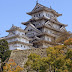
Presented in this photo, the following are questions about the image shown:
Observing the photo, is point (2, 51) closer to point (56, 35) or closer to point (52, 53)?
point (52, 53)

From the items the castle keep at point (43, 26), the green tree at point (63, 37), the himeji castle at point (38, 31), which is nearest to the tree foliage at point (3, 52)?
the himeji castle at point (38, 31)

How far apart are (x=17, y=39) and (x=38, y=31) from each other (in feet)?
26.1

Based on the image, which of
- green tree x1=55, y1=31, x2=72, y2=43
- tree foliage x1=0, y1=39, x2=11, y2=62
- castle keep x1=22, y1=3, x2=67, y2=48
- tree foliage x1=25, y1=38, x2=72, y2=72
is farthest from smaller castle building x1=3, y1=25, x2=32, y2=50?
tree foliage x1=25, y1=38, x2=72, y2=72

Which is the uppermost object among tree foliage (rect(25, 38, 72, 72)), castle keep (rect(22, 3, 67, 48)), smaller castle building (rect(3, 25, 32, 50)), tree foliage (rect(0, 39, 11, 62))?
castle keep (rect(22, 3, 67, 48))

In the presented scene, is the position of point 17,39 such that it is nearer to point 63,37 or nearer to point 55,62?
point 63,37

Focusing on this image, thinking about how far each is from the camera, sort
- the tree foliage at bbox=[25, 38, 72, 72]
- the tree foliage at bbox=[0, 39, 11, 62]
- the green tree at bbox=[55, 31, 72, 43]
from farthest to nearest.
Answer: the green tree at bbox=[55, 31, 72, 43], the tree foliage at bbox=[0, 39, 11, 62], the tree foliage at bbox=[25, 38, 72, 72]

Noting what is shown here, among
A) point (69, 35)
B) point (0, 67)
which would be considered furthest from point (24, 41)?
point (0, 67)

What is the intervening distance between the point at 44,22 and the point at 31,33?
5.25 m

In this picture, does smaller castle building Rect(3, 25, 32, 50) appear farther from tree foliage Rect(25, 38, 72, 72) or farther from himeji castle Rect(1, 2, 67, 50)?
tree foliage Rect(25, 38, 72, 72)

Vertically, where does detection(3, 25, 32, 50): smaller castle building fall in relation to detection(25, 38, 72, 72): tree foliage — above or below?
above

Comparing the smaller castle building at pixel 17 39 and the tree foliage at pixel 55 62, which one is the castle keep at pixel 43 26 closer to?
the smaller castle building at pixel 17 39

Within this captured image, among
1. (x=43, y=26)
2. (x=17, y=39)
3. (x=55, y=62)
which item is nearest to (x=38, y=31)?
(x=43, y=26)

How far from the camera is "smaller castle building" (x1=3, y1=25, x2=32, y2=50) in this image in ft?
153

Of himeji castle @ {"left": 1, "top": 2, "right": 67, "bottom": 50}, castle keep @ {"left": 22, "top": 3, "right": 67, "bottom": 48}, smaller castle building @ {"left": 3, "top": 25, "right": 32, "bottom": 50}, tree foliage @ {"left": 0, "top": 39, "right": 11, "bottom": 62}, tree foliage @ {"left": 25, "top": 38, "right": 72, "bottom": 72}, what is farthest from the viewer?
castle keep @ {"left": 22, "top": 3, "right": 67, "bottom": 48}
